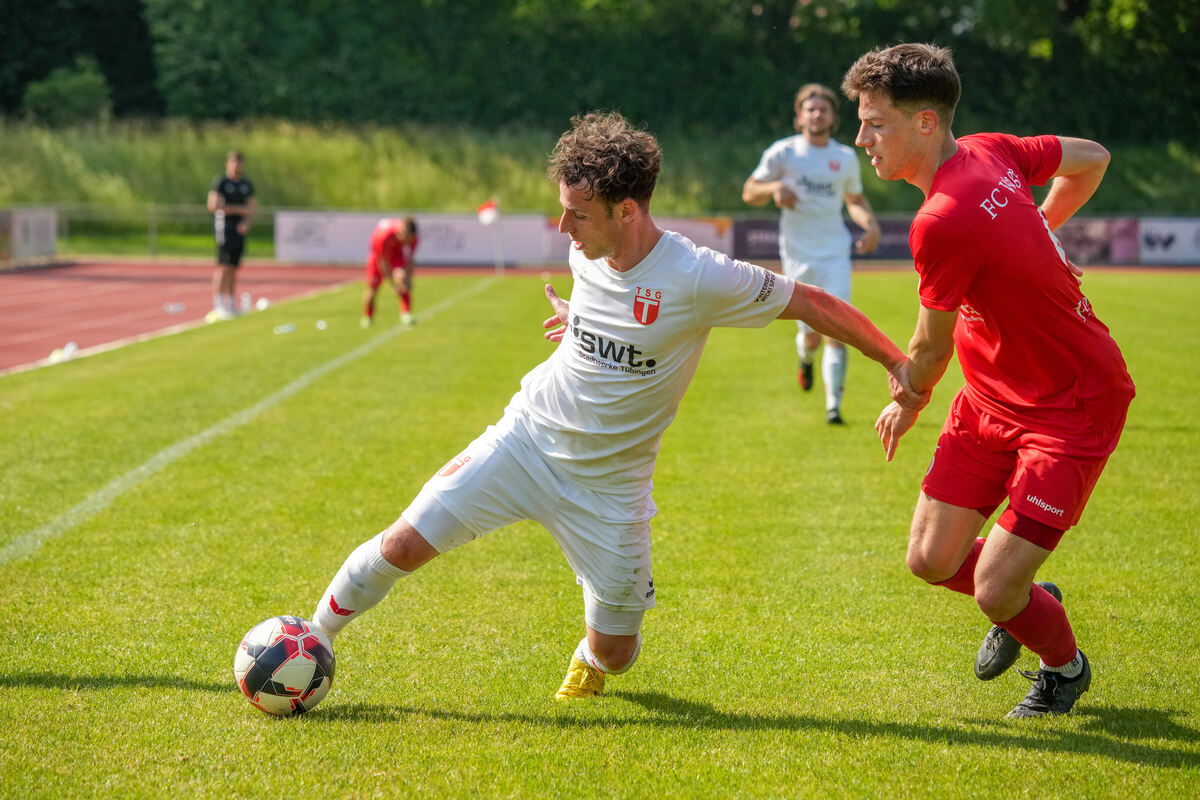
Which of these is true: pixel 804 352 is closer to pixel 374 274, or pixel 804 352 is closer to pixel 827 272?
pixel 827 272

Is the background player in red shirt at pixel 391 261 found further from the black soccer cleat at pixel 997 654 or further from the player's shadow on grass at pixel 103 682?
the black soccer cleat at pixel 997 654

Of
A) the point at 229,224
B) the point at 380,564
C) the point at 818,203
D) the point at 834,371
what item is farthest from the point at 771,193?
the point at 229,224

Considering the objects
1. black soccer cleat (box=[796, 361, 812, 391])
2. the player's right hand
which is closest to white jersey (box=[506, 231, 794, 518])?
the player's right hand

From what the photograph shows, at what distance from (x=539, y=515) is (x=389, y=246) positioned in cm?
1378

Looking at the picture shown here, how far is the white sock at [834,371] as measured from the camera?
31.7 feet

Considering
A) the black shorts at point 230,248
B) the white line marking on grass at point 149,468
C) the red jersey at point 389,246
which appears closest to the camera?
the white line marking on grass at point 149,468

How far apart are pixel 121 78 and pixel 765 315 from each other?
5486 centimetres

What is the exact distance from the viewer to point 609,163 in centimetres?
382

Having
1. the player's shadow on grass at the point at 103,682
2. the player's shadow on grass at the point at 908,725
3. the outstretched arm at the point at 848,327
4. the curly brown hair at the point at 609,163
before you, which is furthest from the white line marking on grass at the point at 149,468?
the outstretched arm at the point at 848,327

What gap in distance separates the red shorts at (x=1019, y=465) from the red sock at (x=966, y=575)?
27 centimetres

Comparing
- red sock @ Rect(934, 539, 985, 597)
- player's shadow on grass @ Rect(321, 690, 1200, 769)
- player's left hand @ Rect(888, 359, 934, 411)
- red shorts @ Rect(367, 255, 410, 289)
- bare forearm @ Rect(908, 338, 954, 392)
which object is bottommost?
red shorts @ Rect(367, 255, 410, 289)

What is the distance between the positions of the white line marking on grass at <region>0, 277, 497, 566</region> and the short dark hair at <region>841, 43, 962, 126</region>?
4.68 meters

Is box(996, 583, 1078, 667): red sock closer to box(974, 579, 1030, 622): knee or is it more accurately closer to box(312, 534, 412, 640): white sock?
box(974, 579, 1030, 622): knee

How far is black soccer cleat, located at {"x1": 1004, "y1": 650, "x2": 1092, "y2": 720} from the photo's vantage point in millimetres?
4184
